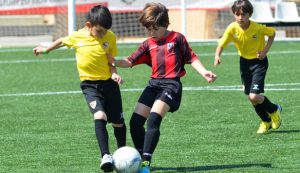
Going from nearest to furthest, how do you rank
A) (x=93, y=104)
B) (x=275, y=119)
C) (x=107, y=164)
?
(x=107, y=164), (x=93, y=104), (x=275, y=119)

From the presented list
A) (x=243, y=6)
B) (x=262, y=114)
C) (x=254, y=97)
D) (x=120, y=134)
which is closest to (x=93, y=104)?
(x=120, y=134)

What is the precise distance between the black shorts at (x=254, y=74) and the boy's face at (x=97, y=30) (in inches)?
105

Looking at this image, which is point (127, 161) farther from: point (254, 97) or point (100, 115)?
point (254, 97)

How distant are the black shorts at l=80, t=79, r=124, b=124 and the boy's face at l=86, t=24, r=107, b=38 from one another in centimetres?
43

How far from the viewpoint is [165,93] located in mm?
8086

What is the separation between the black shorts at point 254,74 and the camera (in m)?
10.3

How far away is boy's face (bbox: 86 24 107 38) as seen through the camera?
8133mm

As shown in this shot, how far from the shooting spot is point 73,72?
55.8 feet

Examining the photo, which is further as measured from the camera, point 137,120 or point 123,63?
point 123,63

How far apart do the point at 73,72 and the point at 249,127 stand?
7023 millimetres

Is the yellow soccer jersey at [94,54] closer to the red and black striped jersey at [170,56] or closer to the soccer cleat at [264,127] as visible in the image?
the red and black striped jersey at [170,56]

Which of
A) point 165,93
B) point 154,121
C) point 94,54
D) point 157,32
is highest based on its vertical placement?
point 157,32

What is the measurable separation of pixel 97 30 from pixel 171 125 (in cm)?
293

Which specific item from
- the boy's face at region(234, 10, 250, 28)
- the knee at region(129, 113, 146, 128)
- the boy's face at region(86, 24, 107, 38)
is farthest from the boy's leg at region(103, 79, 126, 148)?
the boy's face at region(234, 10, 250, 28)
